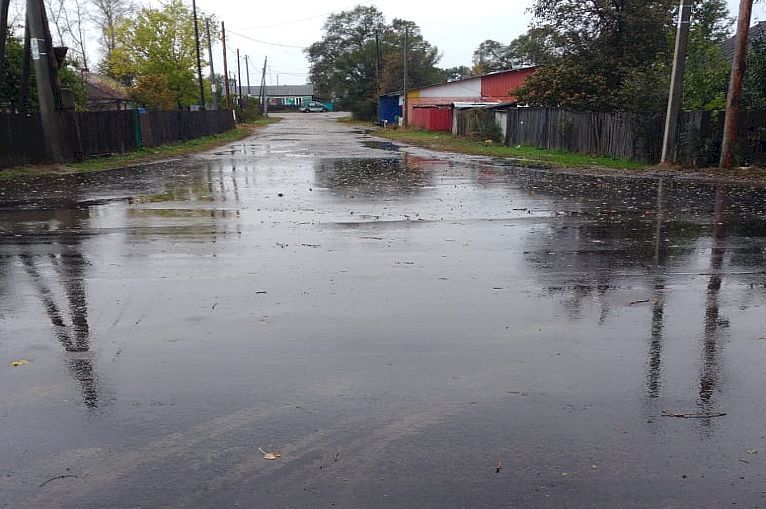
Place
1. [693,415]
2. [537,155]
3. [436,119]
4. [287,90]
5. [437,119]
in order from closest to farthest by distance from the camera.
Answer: [693,415] → [537,155] → [437,119] → [436,119] → [287,90]

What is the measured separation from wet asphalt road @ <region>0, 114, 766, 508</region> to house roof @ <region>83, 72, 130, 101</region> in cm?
3968

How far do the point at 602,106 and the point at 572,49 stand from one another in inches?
141

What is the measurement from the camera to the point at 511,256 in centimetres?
906

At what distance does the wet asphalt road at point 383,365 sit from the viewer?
367 centimetres

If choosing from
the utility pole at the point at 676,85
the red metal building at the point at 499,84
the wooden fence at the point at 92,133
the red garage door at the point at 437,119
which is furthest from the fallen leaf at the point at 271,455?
the red metal building at the point at 499,84

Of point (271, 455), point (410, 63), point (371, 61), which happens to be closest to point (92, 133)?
point (271, 455)

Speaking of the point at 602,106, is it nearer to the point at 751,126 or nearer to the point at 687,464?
the point at 751,126

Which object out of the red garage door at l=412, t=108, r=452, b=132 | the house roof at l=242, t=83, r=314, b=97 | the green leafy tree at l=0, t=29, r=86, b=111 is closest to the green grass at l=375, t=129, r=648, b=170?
the red garage door at l=412, t=108, r=452, b=132

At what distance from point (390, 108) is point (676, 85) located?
5878cm

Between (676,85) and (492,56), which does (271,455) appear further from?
(492,56)

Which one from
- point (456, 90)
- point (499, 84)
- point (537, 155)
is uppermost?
point (499, 84)

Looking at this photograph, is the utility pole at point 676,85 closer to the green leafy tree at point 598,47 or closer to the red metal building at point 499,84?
the green leafy tree at point 598,47

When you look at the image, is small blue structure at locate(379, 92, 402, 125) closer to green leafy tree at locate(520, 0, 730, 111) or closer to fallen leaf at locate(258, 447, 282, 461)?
green leafy tree at locate(520, 0, 730, 111)

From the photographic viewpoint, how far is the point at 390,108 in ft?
255
